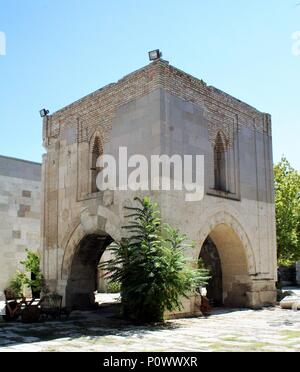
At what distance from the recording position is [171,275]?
10188 mm

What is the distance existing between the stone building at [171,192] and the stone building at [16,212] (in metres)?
4.76

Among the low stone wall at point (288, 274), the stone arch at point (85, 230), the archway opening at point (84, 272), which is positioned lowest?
the low stone wall at point (288, 274)

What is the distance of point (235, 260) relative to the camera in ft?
47.3

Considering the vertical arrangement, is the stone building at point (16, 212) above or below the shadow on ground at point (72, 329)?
above

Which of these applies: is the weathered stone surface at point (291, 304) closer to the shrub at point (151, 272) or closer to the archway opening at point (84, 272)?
the shrub at point (151, 272)

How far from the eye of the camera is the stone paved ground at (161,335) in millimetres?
7367

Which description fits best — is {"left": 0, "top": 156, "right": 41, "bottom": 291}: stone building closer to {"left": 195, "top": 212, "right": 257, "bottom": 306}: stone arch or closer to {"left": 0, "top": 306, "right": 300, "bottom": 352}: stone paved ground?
{"left": 0, "top": 306, "right": 300, "bottom": 352}: stone paved ground

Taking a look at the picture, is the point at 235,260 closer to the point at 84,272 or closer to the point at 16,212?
the point at 84,272

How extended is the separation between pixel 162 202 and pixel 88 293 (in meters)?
4.82

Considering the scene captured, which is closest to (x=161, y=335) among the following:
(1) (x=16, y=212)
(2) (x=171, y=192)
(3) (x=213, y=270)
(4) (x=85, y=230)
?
(2) (x=171, y=192)

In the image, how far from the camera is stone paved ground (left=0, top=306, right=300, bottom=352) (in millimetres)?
7367

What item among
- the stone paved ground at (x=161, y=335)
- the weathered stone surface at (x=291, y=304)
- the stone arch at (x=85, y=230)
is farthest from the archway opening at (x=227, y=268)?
the stone arch at (x=85, y=230)

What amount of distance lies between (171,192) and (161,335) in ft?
13.2
